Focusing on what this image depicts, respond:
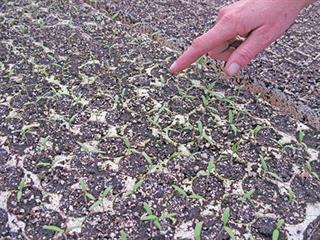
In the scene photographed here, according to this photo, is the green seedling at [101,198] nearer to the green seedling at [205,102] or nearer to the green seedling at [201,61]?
the green seedling at [205,102]

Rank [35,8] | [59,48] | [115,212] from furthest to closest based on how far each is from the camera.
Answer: [35,8], [59,48], [115,212]

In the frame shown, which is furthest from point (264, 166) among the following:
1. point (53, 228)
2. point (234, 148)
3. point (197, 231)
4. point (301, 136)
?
point (53, 228)

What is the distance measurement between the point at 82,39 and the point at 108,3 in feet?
1.47

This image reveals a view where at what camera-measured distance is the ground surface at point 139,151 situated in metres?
1.39

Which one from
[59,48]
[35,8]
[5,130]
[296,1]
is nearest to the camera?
[296,1]

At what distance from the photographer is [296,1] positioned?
1295 millimetres

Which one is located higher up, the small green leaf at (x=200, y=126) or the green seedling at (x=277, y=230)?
the small green leaf at (x=200, y=126)

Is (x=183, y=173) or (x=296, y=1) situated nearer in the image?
(x=296, y=1)

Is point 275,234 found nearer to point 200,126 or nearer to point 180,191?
point 180,191

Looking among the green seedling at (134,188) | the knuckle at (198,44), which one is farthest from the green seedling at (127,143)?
the knuckle at (198,44)

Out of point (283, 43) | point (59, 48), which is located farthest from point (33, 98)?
point (283, 43)

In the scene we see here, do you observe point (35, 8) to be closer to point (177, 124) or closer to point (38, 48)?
point (38, 48)

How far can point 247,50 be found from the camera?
1.23 m

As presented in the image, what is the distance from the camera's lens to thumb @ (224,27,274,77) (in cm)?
123
